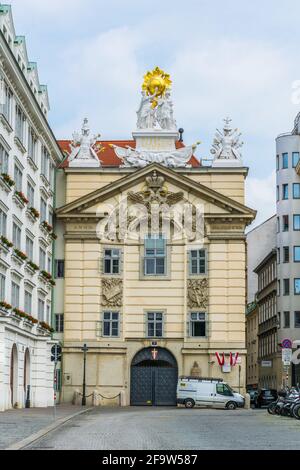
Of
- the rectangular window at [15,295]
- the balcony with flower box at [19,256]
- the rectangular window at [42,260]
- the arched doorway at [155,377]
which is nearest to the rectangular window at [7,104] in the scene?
the balcony with flower box at [19,256]

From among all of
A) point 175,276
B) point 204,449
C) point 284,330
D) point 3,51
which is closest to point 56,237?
point 175,276

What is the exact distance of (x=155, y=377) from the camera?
6775 centimetres

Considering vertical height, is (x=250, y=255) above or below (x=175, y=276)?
above

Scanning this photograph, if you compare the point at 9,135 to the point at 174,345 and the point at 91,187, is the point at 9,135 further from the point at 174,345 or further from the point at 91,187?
the point at 174,345

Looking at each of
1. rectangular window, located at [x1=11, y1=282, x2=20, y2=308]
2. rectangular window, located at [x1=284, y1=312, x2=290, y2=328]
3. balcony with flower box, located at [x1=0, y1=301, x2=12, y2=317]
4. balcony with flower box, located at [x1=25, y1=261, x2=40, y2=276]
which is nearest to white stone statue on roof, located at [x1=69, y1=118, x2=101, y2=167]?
balcony with flower box, located at [x1=25, y1=261, x2=40, y2=276]

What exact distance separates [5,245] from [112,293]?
59.6ft

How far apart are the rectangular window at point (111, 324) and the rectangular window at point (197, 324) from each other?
15.8ft

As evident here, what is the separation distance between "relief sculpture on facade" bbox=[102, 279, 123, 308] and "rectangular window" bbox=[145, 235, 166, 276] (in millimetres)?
2082

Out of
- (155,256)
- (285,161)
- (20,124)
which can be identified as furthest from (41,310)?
(285,161)

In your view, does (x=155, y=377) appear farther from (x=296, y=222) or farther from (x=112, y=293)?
(x=296, y=222)

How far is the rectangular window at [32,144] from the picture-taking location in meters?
60.0

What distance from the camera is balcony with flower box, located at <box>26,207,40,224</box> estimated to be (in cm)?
5869

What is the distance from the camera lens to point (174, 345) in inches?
2662

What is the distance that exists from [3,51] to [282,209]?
182 ft
